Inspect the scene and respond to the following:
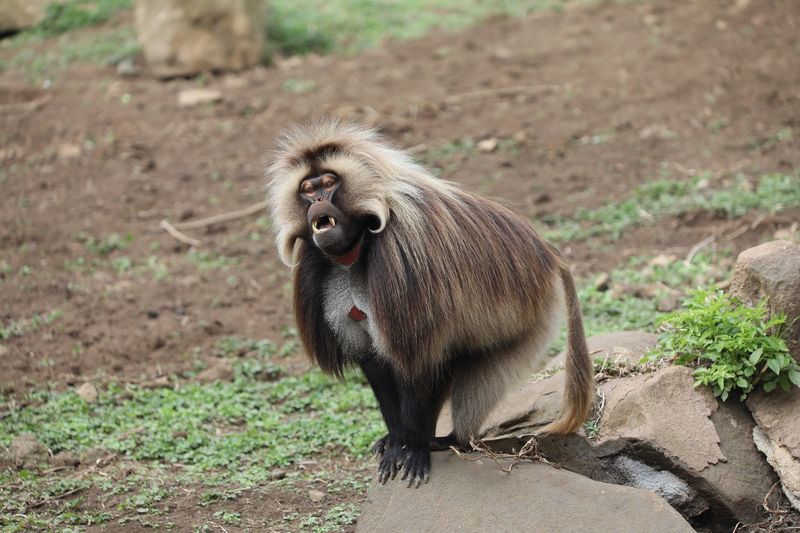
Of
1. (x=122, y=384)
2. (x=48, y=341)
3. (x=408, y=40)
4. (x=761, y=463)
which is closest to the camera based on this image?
(x=761, y=463)

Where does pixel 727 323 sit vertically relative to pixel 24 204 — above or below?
above

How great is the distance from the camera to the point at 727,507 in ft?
13.1

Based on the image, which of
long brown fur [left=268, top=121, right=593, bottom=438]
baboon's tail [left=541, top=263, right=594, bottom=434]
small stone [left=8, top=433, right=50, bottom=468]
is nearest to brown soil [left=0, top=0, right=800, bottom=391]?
small stone [left=8, top=433, right=50, bottom=468]

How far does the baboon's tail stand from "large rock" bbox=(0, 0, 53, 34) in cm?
1024

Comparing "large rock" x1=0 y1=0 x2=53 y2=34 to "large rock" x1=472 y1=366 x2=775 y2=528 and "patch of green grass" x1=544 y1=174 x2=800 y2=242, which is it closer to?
"patch of green grass" x1=544 y1=174 x2=800 y2=242

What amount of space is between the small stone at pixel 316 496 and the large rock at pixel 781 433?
2.09 m

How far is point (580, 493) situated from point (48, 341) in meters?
4.14

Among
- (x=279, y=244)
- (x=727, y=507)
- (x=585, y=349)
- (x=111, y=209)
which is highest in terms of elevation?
(x=279, y=244)

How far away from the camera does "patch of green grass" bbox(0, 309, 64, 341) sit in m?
6.44

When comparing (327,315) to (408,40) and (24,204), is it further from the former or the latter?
(408,40)

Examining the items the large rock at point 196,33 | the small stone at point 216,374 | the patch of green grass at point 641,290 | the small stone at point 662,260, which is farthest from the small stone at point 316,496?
the large rock at point 196,33

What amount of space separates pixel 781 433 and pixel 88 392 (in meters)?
Result: 4.00

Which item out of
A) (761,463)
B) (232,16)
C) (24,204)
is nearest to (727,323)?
(761,463)

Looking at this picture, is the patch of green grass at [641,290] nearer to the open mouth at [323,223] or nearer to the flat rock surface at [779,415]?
the flat rock surface at [779,415]
